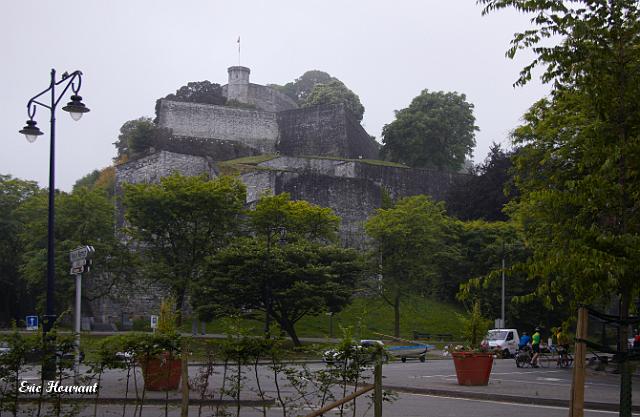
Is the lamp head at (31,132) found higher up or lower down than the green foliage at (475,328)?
higher up

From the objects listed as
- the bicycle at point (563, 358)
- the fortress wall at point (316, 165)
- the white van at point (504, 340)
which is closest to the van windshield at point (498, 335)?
the white van at point (504, 340)

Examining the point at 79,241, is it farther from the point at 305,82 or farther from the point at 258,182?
the point at 305,82

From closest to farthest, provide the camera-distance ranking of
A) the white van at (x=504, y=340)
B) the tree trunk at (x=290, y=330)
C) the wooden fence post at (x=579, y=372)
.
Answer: the wooden fence post at (x=579, y=372)
the tree trunk at (x=290, y=330)
the white van at (x=504, y=340)

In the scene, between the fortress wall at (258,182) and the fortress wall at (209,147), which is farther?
the fortress wall at (209,147)

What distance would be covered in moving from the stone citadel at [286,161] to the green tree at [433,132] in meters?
3.91

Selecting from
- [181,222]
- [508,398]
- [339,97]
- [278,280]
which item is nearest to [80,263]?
[508,398]

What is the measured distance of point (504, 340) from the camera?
3441 centimetres

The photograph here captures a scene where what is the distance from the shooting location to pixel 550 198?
7.73 m

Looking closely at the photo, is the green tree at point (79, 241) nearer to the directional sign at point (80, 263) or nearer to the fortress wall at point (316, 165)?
the fortress wall at point (316, 165)

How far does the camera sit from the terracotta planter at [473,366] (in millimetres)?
16922

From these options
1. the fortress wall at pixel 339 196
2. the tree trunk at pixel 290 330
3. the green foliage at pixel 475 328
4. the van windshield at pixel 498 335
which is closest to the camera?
the green foliage at pixel 475 328

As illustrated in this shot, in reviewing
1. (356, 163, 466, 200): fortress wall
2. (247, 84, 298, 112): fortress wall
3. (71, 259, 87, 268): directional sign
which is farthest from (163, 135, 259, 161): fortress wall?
(71, 259, 87, 268): directional sign

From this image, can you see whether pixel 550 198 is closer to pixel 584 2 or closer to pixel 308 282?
pixel 584 2

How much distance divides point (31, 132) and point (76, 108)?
1299 millimetres
